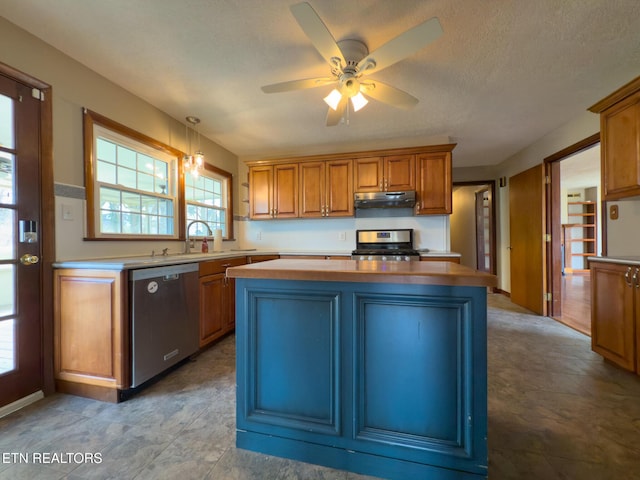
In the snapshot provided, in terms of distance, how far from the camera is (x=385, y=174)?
3441 millimetres

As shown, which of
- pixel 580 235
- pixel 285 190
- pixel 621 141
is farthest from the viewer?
pixel 580 235

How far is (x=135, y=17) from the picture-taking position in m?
1.62

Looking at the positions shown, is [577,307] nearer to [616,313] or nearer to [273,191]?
[616,313]

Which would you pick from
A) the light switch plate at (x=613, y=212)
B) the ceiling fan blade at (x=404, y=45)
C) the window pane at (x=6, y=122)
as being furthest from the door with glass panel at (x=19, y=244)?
the light switch plate at (x=613, y=212)

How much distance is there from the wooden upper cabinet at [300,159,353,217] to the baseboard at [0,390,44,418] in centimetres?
288

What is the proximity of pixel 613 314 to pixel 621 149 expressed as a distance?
1293 millimetres

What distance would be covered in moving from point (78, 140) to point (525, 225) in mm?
5200

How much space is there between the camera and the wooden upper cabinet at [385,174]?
3385 mm

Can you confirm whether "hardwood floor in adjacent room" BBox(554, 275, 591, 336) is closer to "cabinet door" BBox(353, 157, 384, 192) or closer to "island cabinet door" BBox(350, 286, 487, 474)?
"cabinet door" BBox(353, 157, 384, 192)

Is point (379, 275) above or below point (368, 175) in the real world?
below

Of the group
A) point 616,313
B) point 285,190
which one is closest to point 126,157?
point 285,190

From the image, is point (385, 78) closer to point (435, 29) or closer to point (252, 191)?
point (435, 29)

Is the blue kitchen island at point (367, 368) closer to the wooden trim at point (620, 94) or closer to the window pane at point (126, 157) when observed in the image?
the window pane at point (126, 157)

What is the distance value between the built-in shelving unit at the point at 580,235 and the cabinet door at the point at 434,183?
6.47 meters
